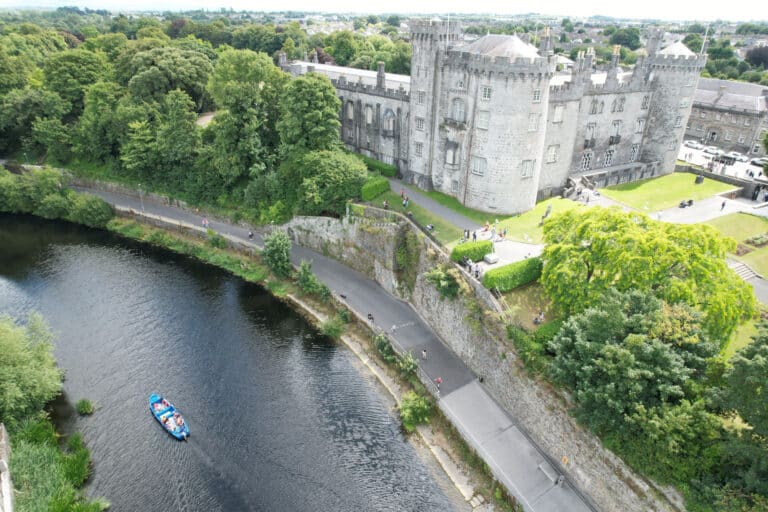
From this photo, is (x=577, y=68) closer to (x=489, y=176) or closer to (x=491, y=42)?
(x=491, y=42)

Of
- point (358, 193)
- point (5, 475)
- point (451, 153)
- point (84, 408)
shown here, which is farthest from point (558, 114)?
point (5, 475)

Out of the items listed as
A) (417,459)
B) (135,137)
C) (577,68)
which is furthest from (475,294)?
(135,137)

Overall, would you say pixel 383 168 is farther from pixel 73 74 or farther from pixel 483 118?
pixel 73 74

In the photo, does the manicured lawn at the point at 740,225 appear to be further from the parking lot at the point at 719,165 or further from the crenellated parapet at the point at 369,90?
the crenellated parapet at the point at 369,90

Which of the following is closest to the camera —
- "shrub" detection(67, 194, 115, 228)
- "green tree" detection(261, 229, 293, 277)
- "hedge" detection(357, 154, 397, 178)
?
"green tree" detection(261, 229, 293, 277)

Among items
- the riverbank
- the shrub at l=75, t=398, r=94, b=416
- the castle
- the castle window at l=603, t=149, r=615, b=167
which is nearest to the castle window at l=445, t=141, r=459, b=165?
the castle

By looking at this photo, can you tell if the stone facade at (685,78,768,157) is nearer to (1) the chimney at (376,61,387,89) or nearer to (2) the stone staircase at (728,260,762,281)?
(2) the stone staircase at (728,260,762,281)

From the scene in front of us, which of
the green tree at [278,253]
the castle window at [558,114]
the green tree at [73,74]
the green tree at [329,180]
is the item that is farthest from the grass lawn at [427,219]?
the green tree at [73,74]
